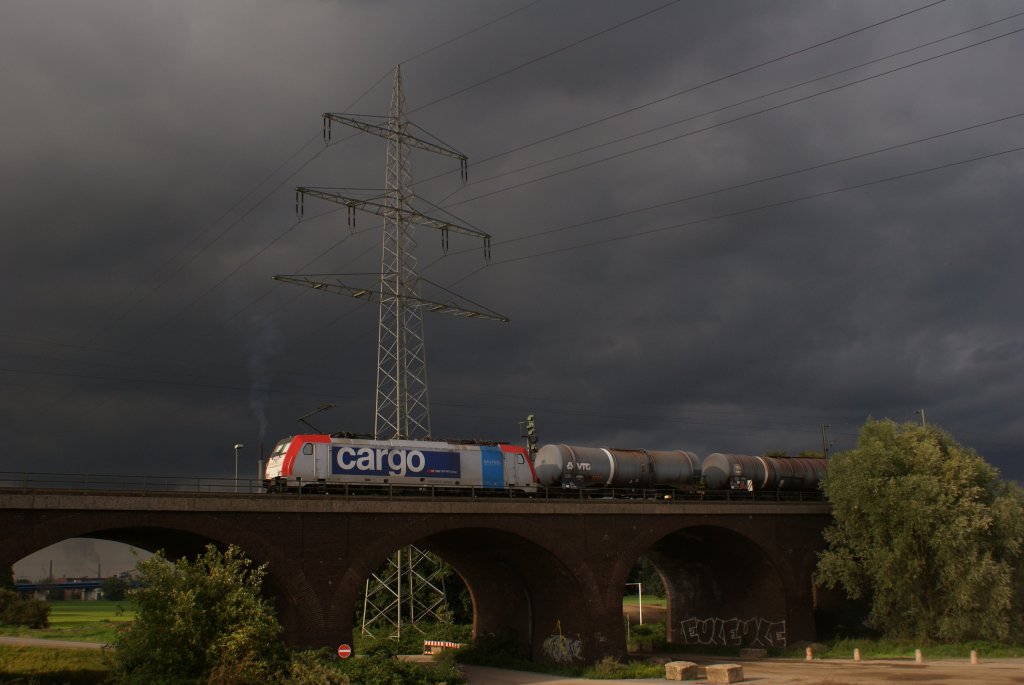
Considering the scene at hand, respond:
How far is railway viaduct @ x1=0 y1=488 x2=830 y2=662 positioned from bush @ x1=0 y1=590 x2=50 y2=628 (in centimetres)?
5085

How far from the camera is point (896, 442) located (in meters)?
51.0

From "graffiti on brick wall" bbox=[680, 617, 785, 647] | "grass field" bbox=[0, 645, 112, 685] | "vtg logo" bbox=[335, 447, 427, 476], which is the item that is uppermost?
"vtg logo" bbox=[335, 447, 427, 476]

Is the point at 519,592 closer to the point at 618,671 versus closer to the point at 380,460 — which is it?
the point at 618,671

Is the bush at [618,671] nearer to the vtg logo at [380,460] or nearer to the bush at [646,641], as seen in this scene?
the vtg logo at [380,460]

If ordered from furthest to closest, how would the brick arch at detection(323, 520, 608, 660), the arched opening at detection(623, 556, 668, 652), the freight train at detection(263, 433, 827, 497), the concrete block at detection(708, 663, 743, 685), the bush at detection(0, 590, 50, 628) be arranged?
the bush at detection(0, 590, 50, 628) → the arched opening at detection(623, 556, 668, 652) → the freight train at detection(263, 433, 827, 497) → the brick arch at detection(323, 520, 608, 660) → the concrete block at detection(708, 663, 743, 685)

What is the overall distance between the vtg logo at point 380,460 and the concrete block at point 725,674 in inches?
666

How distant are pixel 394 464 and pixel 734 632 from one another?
91.0 ft

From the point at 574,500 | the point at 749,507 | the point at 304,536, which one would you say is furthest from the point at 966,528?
the point at 304,536

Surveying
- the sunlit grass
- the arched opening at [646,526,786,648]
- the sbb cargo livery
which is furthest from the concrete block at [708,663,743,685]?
the sunlit grass

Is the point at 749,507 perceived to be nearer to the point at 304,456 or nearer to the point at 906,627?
the point at 906,627

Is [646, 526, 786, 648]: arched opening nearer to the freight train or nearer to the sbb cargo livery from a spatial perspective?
the freight train

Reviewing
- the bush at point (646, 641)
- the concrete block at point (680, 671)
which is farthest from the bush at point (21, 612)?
the concrete block at point (680, 671)

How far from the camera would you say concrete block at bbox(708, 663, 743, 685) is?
125 ft

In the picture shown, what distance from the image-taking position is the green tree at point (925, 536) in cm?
4612
